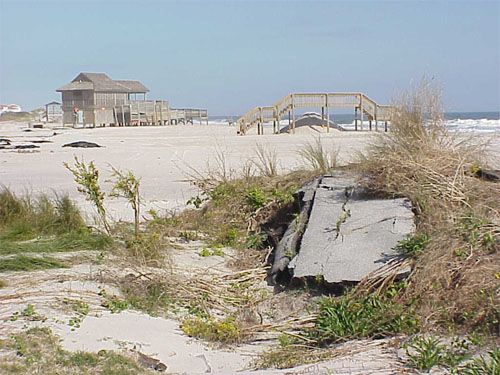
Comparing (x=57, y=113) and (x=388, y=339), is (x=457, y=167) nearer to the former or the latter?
(x=388, y=339)

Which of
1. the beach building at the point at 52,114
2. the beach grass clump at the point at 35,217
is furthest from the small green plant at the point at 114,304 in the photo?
the beach building at the point at 52,114

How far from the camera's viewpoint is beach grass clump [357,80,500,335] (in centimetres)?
511

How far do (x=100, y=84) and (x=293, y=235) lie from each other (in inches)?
1728

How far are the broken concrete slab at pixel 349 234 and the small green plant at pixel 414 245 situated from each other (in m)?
0.11

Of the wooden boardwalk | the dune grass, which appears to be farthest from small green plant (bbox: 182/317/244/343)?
the wooden boardwalk

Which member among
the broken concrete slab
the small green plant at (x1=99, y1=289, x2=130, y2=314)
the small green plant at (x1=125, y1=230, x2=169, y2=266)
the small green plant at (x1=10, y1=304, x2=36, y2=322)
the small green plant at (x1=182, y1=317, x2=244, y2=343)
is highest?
the broken concrete slab

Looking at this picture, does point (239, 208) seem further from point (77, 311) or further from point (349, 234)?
point (77, 311)

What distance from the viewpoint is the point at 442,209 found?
694 centimetres

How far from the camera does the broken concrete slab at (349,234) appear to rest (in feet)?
20.2

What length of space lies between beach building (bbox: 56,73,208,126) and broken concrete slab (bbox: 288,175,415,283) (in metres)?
38.6

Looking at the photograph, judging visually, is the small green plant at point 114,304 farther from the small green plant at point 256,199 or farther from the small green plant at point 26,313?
the small green plant at point 256,199

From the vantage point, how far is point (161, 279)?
651 centimetres

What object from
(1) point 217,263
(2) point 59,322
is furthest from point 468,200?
(2) point 59,322

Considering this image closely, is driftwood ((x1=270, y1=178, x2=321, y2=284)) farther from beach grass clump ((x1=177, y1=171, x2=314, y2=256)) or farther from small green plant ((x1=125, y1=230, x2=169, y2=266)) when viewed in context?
small green plant ((x1=125, y1=230, x2=169, y2=266))
